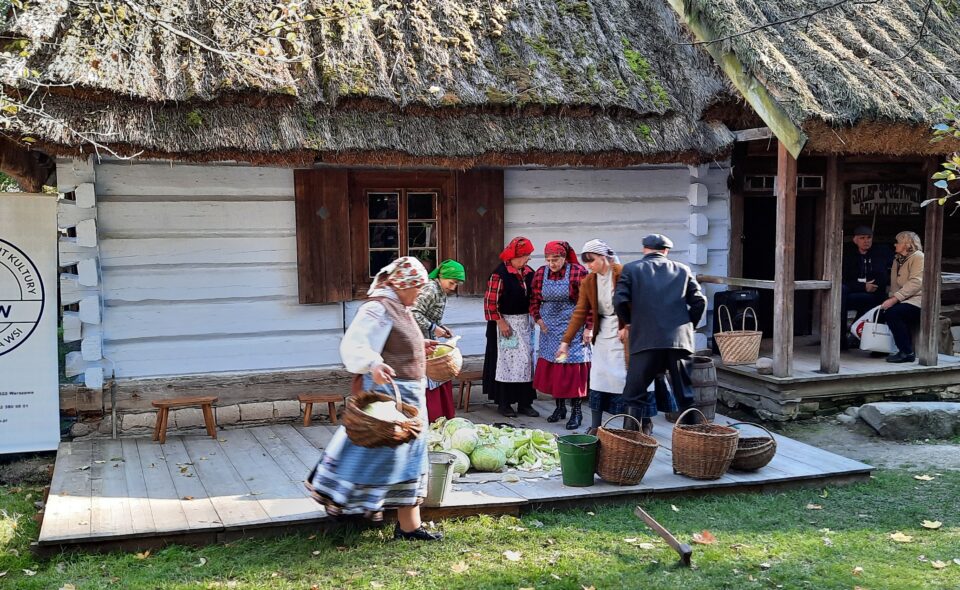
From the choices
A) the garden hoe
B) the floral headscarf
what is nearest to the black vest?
the floral headscarf

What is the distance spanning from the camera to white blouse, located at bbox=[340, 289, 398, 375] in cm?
490

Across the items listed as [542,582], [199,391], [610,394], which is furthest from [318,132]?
[542,582]

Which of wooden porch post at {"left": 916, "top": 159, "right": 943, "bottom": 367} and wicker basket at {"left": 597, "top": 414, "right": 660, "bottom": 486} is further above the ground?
wooden porch post at {"left": 916, "top": 159, "right": 943, "bottom": 367}

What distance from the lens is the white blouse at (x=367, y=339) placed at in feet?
16.1

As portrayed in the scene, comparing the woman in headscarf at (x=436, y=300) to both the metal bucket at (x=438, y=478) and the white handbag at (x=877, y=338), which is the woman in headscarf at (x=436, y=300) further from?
the white handbag at (x=877, y=338)

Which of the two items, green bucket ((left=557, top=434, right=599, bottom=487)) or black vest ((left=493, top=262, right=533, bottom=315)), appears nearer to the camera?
green bucket ((left=557, top=434, right=599, bottom=487))

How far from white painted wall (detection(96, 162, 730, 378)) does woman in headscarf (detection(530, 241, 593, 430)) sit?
108 cm

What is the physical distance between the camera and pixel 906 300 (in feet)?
31.2

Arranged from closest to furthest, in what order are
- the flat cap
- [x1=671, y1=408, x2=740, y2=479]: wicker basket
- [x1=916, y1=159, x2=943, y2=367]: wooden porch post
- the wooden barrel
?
[x1=671, y1=408, x2=740, y2=479]: wicker basket
the flat cap
the wooden barrel
[x1=916, y1=159, x2=943, y2=367]: wooden porch post

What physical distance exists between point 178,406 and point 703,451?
432cm

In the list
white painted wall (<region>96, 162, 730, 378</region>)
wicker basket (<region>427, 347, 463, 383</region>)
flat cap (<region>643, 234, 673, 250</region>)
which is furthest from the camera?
white painted wall (<region>96, 162, 730, 378</region>)

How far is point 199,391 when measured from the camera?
8.10 metres

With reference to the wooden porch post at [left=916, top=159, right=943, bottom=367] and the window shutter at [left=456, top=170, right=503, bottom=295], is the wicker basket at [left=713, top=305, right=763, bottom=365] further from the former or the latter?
the window shutter at [left=456, top=170, right=503, bottom=295]

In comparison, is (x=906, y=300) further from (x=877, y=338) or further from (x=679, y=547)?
(x=679, y=547)
